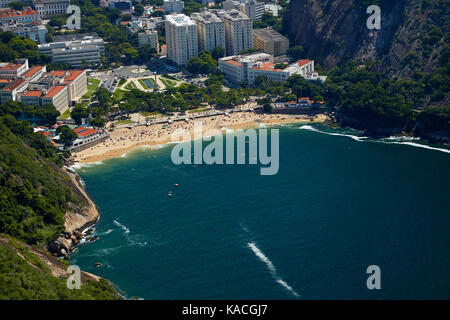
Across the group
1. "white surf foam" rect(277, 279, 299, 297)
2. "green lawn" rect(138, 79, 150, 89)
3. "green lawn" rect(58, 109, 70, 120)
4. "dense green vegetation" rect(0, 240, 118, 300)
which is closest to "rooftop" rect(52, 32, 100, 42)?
"green lawn" rect(138, 79, 150, 89)

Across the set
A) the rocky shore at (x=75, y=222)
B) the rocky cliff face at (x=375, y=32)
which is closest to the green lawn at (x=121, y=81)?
the rocky cliff face at (x=375, y=32)

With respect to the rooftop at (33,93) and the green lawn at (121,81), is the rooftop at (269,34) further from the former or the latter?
the rooftop at (33,93)

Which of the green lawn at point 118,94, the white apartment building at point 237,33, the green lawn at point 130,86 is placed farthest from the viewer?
the white apartment building at point 237,33

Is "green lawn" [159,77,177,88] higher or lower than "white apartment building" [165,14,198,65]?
lower

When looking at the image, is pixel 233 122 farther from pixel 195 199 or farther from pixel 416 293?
pixel 416 293

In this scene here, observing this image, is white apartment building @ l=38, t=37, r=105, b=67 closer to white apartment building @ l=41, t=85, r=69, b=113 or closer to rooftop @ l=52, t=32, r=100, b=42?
rooftop @ l=52, t=32, r=100, b=42

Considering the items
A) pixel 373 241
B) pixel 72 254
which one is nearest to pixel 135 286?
pixel 72 254
